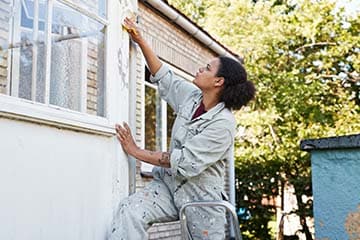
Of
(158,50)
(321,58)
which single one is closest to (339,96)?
(321,58)

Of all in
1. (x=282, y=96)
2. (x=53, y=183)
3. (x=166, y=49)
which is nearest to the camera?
(x=53, y=183)

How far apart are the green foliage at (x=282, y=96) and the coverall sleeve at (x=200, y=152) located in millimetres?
9132

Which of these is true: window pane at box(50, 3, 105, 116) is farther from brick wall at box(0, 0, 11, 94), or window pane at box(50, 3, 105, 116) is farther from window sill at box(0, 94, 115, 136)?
brick wall at box(0, 0, 11, 94)

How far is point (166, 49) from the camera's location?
20.0 feet

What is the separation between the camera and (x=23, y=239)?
2322mm

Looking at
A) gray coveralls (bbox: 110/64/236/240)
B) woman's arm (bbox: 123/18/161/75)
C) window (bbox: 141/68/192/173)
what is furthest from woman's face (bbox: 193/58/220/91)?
window (bbox: 141/68/192/173)

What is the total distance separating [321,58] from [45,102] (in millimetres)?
11700

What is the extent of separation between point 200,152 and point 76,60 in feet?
3.09

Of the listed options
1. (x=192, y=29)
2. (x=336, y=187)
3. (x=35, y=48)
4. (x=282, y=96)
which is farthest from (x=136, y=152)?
(x=282, y=96)

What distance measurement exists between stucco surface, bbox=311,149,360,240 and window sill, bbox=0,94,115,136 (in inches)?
53.0

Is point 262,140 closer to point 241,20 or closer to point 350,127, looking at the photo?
point 350,127

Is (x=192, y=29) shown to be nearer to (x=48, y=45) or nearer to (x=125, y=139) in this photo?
(x=125, y=139)

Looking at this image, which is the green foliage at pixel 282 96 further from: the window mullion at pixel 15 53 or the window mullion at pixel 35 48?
the window mullion at pixel 15 53

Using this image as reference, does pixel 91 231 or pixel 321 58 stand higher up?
pixel 321 58
